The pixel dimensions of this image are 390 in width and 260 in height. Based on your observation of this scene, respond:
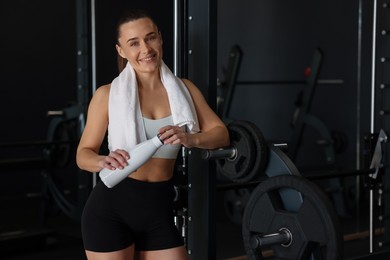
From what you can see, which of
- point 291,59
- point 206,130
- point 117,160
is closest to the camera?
point 117,160

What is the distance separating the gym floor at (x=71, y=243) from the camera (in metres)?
3.54

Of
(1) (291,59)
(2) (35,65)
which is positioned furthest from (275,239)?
(1) (291,59)

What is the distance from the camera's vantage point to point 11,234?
144 inches

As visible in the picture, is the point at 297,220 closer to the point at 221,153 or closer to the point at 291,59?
the point at 221,153

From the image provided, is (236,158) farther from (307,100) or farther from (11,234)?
(307,100)

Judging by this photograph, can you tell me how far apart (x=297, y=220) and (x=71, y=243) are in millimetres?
2297

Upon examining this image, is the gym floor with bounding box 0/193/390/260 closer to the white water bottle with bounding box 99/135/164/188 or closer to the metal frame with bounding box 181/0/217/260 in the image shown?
the metal frame with bounding box 181/0/217/260

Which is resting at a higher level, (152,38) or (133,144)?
(152,38)

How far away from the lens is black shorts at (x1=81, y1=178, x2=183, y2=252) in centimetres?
171

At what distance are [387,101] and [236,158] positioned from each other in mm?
1553

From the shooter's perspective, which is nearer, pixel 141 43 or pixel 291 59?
pixel 141 43

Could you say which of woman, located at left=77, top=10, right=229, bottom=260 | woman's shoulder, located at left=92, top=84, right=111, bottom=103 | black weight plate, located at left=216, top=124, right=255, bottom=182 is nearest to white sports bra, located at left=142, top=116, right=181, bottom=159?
woman, located at left=77, top=10, right=229, bottom=260

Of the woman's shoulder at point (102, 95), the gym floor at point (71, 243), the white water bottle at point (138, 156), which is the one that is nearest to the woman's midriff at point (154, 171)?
the white water bottle at point (138, 156)

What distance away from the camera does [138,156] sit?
1.63m
